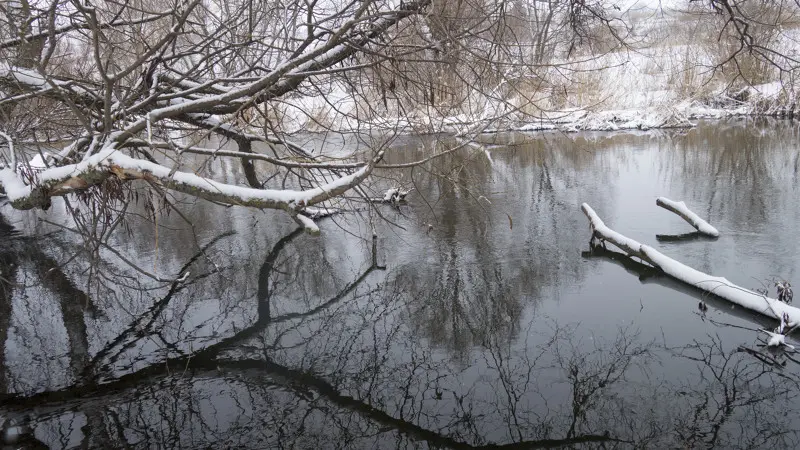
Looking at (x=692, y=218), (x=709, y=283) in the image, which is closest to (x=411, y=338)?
(x=709, y=283)

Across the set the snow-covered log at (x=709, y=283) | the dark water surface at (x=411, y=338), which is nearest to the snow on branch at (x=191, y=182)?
the dark water surface at (x=411, y=338)

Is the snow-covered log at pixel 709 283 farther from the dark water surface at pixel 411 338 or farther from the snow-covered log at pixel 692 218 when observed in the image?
the snow-covered log at pixel 692 218

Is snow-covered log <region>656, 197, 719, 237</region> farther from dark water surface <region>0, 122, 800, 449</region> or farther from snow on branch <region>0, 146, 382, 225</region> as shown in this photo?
snow on branch <region>0, 146, 382, 225</region>

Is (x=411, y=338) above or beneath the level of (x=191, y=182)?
beneath

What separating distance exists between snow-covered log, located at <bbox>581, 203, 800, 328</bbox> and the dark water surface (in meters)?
0.17

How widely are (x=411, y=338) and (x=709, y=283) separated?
321 centimetres

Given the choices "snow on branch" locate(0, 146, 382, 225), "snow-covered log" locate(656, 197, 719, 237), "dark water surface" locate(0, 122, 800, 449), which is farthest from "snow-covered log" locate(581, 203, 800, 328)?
"snow on branch" locate(0, 146, 382, 225)

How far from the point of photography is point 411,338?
224 inches

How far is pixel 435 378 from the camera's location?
4910mm

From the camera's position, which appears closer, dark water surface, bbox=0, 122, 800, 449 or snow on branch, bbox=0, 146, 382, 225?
snow on branch, bbox=0, 146, 382, 225

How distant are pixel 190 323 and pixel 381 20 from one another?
151 inches

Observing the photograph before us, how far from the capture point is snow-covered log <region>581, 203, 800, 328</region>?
5.38m

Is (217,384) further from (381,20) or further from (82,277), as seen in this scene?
(82,277)

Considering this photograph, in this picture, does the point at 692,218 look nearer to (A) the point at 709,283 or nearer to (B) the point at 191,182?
(A) the point at 709,283
